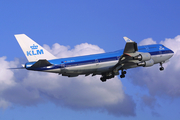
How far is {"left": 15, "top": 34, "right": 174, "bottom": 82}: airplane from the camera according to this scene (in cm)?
4650

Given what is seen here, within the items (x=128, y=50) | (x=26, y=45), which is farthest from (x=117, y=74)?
(x=26, y=45)

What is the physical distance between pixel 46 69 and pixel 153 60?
880 inches

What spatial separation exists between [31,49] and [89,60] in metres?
10.5

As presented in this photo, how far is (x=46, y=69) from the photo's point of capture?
4638 centimetres

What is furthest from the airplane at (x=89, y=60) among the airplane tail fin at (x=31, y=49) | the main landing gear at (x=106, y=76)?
the main landing gear at (x=106, y=76)

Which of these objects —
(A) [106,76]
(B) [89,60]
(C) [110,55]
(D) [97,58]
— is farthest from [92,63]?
(A) [106,76]

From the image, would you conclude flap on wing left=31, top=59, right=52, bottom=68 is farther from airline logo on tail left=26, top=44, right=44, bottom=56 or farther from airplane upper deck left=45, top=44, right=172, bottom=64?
airline logo on tail left=26, top=44, right=44, bottom=56

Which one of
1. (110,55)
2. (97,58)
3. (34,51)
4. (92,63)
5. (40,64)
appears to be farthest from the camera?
(110,55)

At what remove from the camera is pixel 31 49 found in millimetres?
47000

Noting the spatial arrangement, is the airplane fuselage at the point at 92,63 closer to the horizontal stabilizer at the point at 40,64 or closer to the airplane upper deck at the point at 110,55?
the airplane upper deck at the point at 110,55

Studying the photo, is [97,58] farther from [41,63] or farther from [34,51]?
[34,51]

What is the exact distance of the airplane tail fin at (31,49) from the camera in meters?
46.5

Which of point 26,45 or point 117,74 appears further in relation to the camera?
point 117,74

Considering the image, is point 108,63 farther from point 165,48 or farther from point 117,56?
point 165,48
